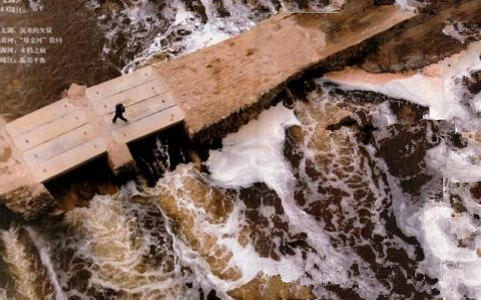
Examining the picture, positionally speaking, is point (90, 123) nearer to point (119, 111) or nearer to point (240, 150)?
point (119, 111)

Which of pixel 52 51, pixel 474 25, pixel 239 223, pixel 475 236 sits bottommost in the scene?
pixel 475 236

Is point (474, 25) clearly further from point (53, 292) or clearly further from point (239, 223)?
point (53, 292)

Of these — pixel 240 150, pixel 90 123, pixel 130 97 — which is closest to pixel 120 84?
pixel 130 97

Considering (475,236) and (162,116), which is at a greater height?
(162,116)

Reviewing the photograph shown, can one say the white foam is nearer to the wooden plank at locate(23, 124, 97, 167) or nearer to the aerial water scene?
the aerial water scene

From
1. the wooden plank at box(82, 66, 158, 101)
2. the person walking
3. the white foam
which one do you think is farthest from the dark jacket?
the white foam

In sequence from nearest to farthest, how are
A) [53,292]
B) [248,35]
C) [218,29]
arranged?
[53,292], [248,35], [218,29]

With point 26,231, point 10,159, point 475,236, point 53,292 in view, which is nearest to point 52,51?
point 10,159
